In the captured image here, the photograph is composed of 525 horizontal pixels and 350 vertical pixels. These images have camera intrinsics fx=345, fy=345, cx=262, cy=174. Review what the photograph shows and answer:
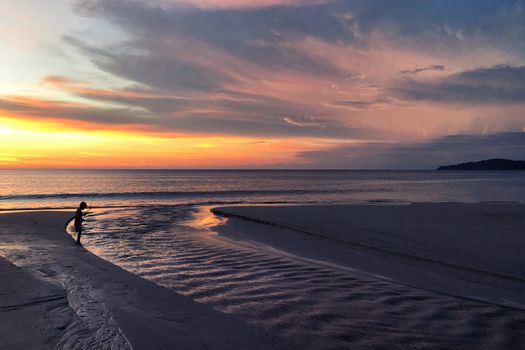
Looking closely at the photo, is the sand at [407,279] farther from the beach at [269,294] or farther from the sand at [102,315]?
the sand at [102,315]

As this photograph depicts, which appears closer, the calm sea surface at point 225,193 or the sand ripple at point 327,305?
the sand ripple at point 327,305

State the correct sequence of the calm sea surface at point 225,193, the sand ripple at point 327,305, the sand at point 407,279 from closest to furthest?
1. the sand ripple at point 327,305
2. the sand at point 407,279
3. the calm sea surface at point 225,193

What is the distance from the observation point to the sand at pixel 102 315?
18.9ft

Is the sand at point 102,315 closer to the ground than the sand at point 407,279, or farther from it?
farther from it

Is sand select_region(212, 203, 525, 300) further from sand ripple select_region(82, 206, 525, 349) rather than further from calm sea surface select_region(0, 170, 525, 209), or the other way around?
calm sea surface select_region(0, 170, 525, 209)

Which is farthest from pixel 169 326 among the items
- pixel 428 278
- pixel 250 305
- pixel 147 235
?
→ pixel 147 235

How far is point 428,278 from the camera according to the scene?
10.7 m

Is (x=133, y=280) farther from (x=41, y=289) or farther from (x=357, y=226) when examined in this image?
(x=357, y=226)

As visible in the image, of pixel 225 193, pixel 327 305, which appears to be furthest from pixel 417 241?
pixel 225 193

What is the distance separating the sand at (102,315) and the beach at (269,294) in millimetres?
29

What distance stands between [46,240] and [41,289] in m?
9.18

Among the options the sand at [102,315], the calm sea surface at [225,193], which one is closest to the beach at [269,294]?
the sand at [102,315]

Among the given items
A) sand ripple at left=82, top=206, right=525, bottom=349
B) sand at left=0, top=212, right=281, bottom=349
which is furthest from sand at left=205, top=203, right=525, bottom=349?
sand at left=0, top=212, right=281, bottom=349

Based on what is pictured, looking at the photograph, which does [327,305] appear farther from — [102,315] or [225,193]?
[225,193]
